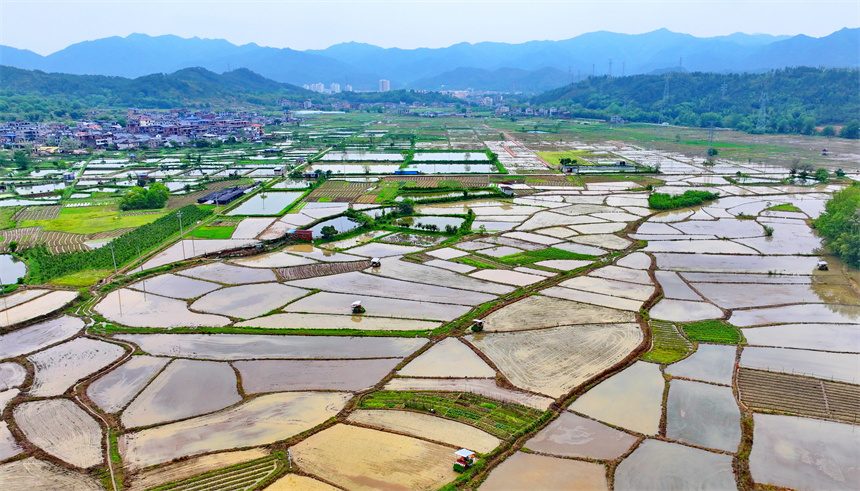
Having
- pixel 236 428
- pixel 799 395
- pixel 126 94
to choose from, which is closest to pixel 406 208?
pixel 236 428

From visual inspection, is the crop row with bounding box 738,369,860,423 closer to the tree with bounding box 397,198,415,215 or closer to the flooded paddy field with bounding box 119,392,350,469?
the flooded paddy field with bounding box 119,392,350,469

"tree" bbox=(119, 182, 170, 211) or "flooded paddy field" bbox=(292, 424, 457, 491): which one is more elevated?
"tree" bbox=(119, 182, 170, 211)

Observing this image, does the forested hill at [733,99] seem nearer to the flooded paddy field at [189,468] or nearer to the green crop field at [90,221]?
the green crop field at [90,221]

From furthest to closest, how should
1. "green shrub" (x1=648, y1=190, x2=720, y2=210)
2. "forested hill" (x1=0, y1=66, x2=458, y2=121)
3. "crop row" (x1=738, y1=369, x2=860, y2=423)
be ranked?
"forested hill" (x1=0, y1=66, x2=458, y2=121) < "green shrub" (x1=648, y1=190, x2=720, y2=210) < "crop row" (x1=738, y1=369, x2=860, y2=423)

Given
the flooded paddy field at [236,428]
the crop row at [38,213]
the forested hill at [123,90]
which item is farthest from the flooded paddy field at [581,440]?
the forested hill at [123,90]

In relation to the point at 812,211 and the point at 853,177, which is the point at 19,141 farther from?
the point at 853,177

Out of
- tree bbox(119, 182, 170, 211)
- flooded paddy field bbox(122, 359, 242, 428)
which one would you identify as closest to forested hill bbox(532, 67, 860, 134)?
tree bbox(119, 182, 170, 211)
